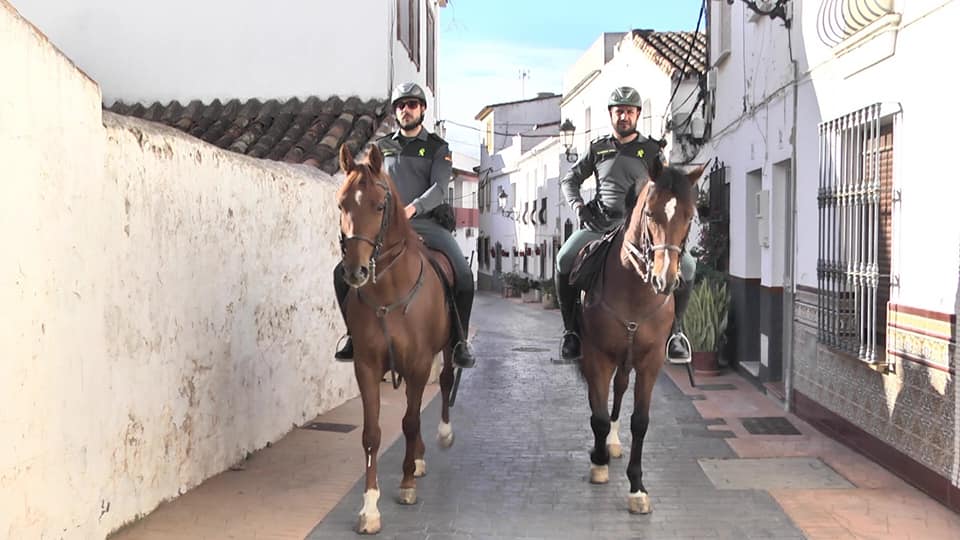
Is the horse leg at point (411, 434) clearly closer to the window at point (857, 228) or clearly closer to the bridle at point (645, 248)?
the bridle at point (645, 248)

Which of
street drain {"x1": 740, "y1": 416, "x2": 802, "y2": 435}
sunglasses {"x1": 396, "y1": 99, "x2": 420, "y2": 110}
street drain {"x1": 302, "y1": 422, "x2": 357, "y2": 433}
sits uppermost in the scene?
sunglasses {"x1": 396, "y1": 99, "x2": 420, "y2": 110}

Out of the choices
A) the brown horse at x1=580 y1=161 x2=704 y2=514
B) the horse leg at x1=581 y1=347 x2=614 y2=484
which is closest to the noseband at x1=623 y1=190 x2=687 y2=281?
the brown horse at x1=580 y1=161 x2=704 y2=514

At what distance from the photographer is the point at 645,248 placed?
5.18 metres

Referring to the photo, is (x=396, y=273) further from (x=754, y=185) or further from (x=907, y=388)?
(x=754, y=185)

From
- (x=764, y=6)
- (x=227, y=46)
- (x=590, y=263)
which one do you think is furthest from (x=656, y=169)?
(x=227, y=46)

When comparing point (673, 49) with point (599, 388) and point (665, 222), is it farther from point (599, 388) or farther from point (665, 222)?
point (665, 222)

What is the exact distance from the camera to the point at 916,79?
→ 610cm

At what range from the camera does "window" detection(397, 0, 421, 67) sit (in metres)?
13.4

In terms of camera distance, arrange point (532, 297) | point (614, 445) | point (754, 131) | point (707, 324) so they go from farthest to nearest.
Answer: point (532, 297)
point (707, 324)
point (754, 131)
point (614, 445)

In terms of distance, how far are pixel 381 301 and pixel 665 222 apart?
181 cm

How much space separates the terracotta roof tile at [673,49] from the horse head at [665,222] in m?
10.4

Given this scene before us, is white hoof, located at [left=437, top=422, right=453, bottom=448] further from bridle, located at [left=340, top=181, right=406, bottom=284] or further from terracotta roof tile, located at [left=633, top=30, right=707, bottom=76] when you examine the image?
terracotta roof tile, located at [left=633, top=30, right=707, bottom=76]

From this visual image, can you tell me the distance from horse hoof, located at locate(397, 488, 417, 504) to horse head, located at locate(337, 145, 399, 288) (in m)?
1.69

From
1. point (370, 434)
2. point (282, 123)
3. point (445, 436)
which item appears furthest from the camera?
point (282, 123)
